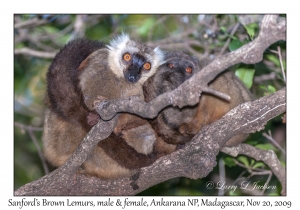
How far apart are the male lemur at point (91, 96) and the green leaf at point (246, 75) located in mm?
1100

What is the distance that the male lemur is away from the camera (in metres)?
4.76

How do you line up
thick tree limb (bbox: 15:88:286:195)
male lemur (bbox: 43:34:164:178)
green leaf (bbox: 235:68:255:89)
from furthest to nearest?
green leaf (bbox: 235:68:255:89) → male lemur (bbox: 43:34:164:178) → thick tree limb (bbox: 15:88:286:195)

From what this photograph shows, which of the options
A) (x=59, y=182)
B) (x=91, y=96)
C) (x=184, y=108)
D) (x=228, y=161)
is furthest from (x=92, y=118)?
(x=228, y=161)

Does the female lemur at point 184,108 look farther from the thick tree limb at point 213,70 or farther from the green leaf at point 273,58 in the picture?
the green leaf at point 273,58

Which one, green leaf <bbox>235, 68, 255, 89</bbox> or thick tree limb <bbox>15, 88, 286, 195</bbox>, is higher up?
green leaf <bbox>235, 68, 255, 89</bbox>

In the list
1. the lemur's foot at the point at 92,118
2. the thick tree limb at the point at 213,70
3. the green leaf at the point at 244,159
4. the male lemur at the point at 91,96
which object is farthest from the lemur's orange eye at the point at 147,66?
the green leaf at the point at 244,159

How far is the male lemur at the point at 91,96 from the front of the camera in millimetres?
4758

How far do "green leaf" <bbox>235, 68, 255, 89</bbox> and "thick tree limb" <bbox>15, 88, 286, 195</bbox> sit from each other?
116cm

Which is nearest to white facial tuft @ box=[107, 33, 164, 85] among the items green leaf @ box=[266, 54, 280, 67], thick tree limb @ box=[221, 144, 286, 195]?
thick tree limb @ box=[221, 144, 286, 195]

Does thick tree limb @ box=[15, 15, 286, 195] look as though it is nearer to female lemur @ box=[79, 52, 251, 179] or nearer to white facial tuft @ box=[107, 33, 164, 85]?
female lemur @ box=[79, 52, 251, 179]

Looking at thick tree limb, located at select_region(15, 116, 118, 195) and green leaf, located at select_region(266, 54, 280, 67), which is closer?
thick tree limb, located at select_region(15, 116, 118, 195)

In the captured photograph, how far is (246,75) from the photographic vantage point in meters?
5.57

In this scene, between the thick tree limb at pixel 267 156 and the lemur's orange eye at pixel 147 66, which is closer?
the thick tree limb at pixel 267 156

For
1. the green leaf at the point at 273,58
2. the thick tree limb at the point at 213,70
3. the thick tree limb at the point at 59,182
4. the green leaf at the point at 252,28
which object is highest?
the green leaf at the point at 252,28
